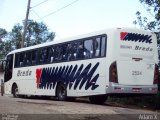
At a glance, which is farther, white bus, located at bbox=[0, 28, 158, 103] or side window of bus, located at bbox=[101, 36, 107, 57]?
side window of bus, located at bbox=[101, 36, 107, 57]

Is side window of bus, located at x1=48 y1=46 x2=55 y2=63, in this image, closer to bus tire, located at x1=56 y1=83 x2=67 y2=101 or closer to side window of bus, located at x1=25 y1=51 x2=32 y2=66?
bus tire, located at x1=56 y1=83 x2=67 y2=101

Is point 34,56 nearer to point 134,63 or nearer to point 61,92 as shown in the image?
point 61,92

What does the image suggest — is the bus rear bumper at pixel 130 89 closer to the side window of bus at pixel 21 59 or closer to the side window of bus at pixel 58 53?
the side window of bus at pixel 58 53

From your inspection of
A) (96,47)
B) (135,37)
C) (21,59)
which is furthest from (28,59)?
(135,37)

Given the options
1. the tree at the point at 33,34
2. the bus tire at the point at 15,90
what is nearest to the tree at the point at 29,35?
the tree at the point at 33,34

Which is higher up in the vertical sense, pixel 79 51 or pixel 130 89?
pixel 79 51

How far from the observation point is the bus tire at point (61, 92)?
19.9 meters

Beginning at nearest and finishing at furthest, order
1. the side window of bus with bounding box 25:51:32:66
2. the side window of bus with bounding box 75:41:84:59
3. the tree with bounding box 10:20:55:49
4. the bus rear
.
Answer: the bus rear < the side window of bus with bounding box 75:41:84:59 < the side window of bus with bounding box 25:51:32:66 < the tree with bounding box 10:20:55:49

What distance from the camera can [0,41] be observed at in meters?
79.2

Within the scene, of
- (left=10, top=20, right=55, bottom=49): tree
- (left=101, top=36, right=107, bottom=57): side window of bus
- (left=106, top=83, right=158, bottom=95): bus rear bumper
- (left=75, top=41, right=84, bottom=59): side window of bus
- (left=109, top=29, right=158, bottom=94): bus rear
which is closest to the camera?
(left=106, top=83, right=158, bottom=95): bus rear bumper

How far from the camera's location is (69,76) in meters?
19.6

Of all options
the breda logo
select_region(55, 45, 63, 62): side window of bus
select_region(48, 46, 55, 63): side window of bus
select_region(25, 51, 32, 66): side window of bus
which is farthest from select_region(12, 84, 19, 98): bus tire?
the breda logo

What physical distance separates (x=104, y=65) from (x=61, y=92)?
416 cm

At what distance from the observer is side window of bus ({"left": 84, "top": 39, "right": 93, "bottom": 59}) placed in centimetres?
1792
